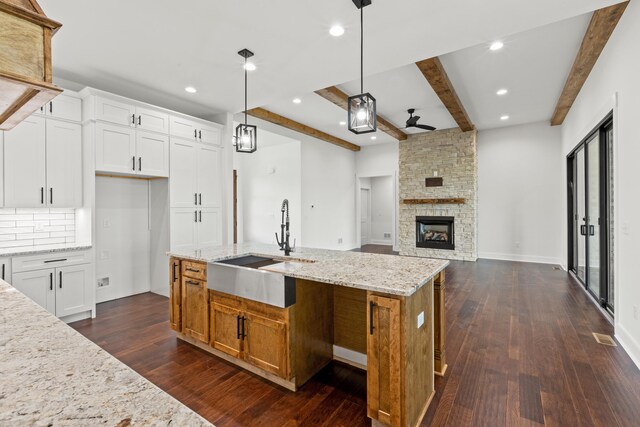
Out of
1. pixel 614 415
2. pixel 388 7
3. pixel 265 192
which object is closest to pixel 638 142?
pixel 614 415

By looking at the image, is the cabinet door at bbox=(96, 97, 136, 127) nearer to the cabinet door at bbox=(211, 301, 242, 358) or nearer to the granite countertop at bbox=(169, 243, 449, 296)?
the granite countertop at bbox=(169, 243, 449, 296)

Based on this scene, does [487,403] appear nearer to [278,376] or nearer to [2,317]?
[278,376]

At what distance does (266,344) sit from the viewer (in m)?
2.34

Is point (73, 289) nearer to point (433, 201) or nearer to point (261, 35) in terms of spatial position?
point (261, 35)

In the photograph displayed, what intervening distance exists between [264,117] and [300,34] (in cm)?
304

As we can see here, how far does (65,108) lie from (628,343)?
6.17 meters

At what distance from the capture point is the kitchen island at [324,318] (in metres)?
1.78

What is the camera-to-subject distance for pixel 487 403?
83.0 inches

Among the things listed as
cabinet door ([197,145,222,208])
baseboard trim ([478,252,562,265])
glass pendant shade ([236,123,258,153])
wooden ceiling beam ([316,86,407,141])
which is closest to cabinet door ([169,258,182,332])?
glass pendant shade ([236,123,258,153])

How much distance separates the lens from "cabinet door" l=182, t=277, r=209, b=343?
280cm

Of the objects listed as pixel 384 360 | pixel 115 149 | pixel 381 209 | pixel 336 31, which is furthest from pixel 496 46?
pixel 381 209

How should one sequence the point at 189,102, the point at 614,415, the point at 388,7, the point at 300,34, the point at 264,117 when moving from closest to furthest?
1. the point at 614,415
2. the point at 388,7
3. the point at 300,34
4. the point at 189,102
5. the point at 264,117

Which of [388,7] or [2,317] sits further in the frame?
[388,7]

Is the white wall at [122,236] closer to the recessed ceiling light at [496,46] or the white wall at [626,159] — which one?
the recessed ceiling light at [496,46]
